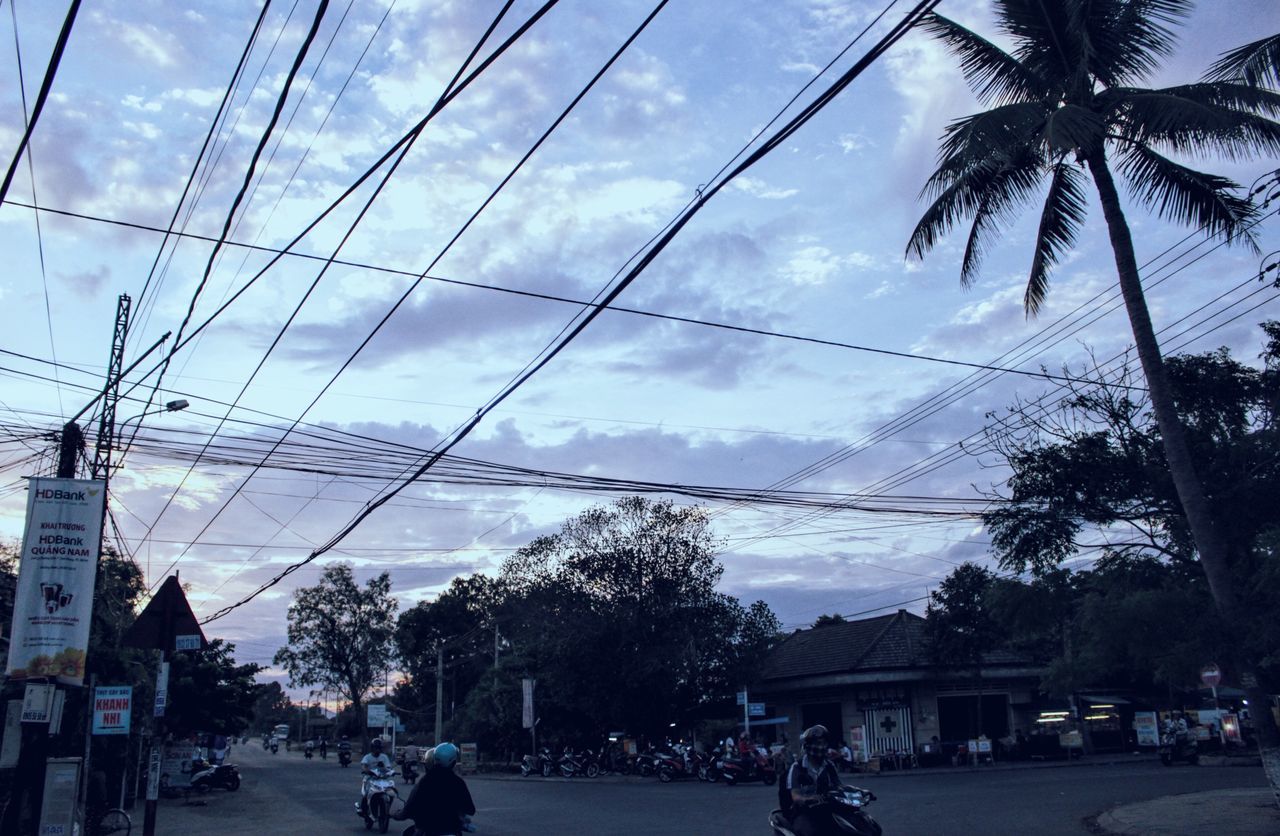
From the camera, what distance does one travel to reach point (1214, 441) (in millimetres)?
16953

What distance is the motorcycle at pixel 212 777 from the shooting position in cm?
3167

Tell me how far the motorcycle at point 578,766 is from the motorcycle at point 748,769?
10.8 metres

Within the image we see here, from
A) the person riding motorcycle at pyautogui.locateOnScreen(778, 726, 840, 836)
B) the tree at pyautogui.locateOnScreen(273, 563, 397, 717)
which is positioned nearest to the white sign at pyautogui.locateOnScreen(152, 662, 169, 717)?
the person riding motorcycle at pyautogui.locateOnScreen(778, 726, 840, 836)

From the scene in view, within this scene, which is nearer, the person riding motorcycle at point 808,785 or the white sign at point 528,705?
the person riding motorcycle at point 808,785

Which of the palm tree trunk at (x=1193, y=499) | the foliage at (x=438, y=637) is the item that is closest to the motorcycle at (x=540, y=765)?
the palm tree trunk at (x=1193, y=499)

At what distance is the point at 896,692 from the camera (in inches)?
1533

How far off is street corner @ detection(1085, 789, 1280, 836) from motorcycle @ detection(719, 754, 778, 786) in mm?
13970

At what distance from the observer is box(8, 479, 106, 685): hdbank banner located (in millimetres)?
13195

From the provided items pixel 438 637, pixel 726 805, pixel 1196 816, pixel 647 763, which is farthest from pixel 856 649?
pixel 438 637

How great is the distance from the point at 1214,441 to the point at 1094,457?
187 cm

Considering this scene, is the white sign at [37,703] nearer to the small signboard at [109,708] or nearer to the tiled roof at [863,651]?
the small signboard at [109,708]

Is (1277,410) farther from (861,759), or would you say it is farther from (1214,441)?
(861,759)

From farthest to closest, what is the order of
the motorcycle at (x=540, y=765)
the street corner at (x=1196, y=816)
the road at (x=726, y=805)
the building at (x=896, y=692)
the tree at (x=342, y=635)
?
the tree at (x=342, y=635)
the motorcycle at (x=540, y=765)
the building at (x=896, y=692)
the road at (x=726, y=805)
the street corner at (x=1196, y=816)

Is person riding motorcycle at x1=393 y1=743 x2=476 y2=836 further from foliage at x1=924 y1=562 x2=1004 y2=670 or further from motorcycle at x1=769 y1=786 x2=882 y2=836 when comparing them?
foliage at x1=924 y1=562 x2=1004 y2=670
